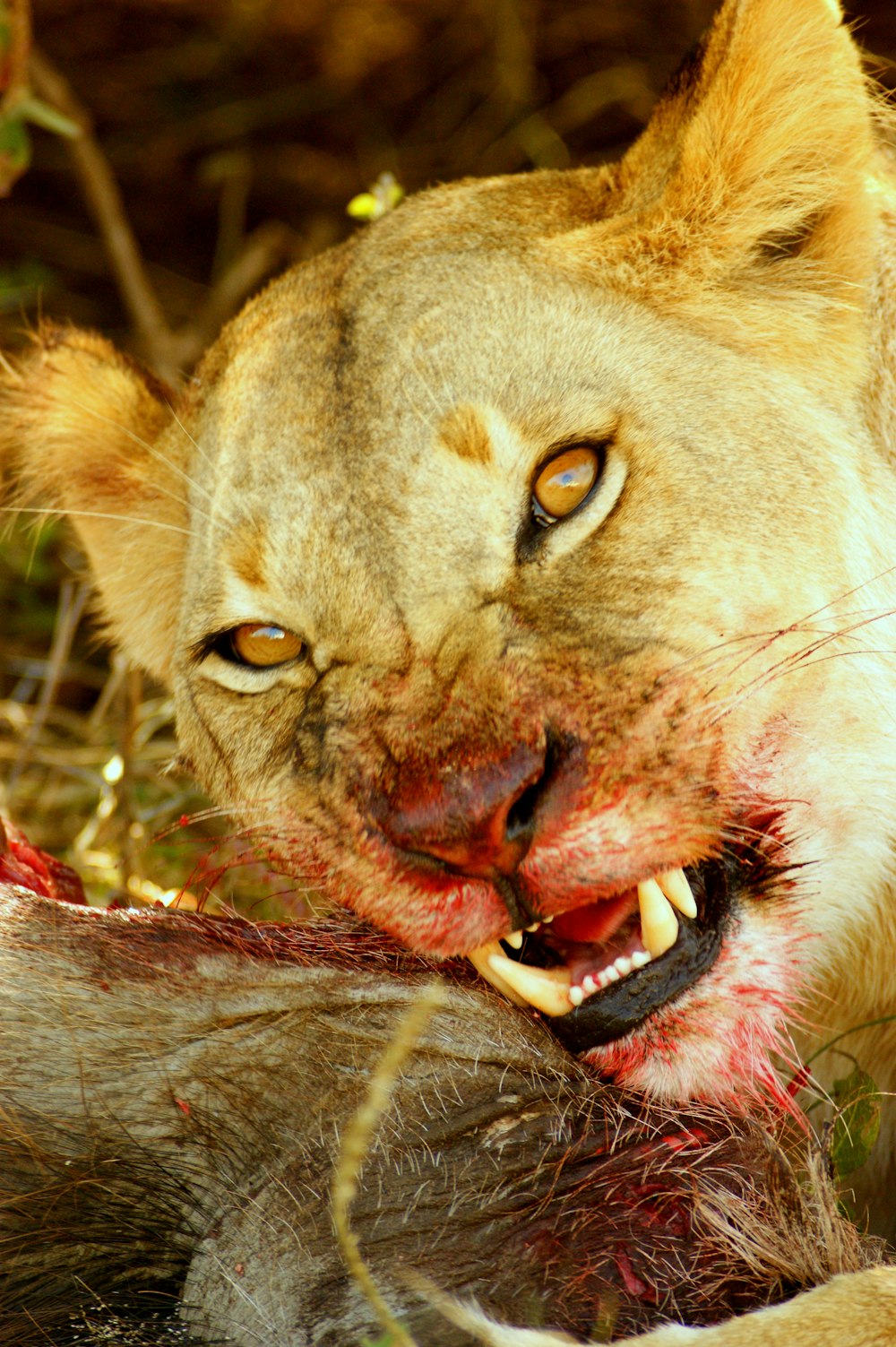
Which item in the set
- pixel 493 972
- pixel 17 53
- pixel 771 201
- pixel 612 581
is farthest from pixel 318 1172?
pixel 17 53

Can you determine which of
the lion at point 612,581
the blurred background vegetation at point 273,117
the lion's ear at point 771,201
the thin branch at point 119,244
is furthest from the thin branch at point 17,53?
the blurred background vegetation at point 273,117

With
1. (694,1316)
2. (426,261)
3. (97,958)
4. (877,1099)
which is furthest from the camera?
(426,261)

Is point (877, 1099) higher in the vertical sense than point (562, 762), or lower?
lower

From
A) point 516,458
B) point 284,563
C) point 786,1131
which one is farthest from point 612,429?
point 786,1131

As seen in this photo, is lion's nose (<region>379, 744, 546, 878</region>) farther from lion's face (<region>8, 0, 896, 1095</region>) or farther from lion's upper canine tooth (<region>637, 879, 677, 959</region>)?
lion's upper canine tooth (<region>637, 879, 677, 959</region>)

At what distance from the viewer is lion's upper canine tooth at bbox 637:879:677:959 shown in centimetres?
178

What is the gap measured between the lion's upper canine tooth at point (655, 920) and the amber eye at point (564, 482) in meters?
0.51

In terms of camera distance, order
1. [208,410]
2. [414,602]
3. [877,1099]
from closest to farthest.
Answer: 1. [414,602]
2. [877,1099]
3. [208,410]

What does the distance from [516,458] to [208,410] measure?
2.19 ft

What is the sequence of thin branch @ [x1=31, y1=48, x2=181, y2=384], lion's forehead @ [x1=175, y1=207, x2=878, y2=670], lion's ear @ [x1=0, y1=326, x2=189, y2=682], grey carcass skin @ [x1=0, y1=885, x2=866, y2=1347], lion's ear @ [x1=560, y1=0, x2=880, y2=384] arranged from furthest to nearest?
thin branch @ [x1=31, y1=48, x2=181, y2=384] → lion's ear @ [x1=0, y1=326, x2=189, y2=682] → lion's ear @ [x1=560, y1=0, x2=880, y2=384] → lion's forehead @ [x1=175, y1=207, x2=878, y2=670] → grey carcass skin @ [x1=0, y1=885, x2=866, y2=1347]

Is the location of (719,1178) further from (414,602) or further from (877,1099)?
(414,602)

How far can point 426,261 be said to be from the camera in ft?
7.54

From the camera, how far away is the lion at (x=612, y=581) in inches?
71.3

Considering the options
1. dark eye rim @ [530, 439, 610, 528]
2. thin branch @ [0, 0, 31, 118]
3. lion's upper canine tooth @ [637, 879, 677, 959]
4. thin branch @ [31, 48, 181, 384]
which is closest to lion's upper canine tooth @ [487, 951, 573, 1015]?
lion's upper canine tooth @ [637, 879, 677, 959]
